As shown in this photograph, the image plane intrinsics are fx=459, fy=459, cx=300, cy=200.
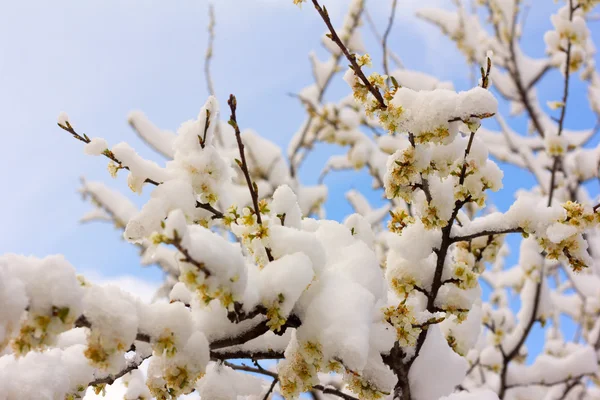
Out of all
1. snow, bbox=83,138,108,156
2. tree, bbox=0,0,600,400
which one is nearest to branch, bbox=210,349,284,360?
tree, bbox=0,0,600,400

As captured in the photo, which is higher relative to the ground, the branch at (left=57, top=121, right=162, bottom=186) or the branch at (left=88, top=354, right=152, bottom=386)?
the branch at (left=57, top=121, right=162, bottom=186)

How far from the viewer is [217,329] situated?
1.26 m

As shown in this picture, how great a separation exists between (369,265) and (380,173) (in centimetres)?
358

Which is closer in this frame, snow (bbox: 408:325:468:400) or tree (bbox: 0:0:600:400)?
tree (bbox: 0:0:600:400)

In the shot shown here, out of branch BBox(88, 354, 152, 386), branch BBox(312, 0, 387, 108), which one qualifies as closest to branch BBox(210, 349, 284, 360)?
branch BBox(88, 354, 152, 386)

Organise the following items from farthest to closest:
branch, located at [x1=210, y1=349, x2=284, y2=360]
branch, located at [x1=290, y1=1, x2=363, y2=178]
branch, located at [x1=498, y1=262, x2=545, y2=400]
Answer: branch, located at [x1=290, y1=1, x2=363, y2=178]
branch, located at [x1=498, y1=262, x2=545, y2=400]
branch, located at [x1=210, y1=349, x2=284, y2=360]

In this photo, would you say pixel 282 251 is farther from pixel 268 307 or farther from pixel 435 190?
pixel 435 190

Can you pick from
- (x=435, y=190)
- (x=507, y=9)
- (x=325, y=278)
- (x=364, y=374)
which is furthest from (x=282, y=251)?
(x=507, y=9)

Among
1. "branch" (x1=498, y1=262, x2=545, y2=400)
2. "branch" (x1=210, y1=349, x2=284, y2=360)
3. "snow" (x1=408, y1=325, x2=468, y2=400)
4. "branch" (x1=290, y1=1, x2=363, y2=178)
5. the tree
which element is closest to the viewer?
the tree

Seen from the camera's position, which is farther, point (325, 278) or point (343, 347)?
point (325, 278)

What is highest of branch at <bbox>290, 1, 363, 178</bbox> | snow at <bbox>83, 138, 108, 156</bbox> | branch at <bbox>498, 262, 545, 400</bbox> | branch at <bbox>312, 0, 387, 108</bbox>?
branch at <bbox>290, 1, 363, 178</bbox>

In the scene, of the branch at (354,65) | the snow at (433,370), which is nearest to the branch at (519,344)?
the snow at (433,370)

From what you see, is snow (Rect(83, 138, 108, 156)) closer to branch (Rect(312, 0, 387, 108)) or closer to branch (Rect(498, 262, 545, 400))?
branch (Rect(312, 0, 387, 108))

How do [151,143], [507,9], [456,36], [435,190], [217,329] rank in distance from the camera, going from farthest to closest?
[456,36], [507,9], [151,143], [435,190], [217,329]
